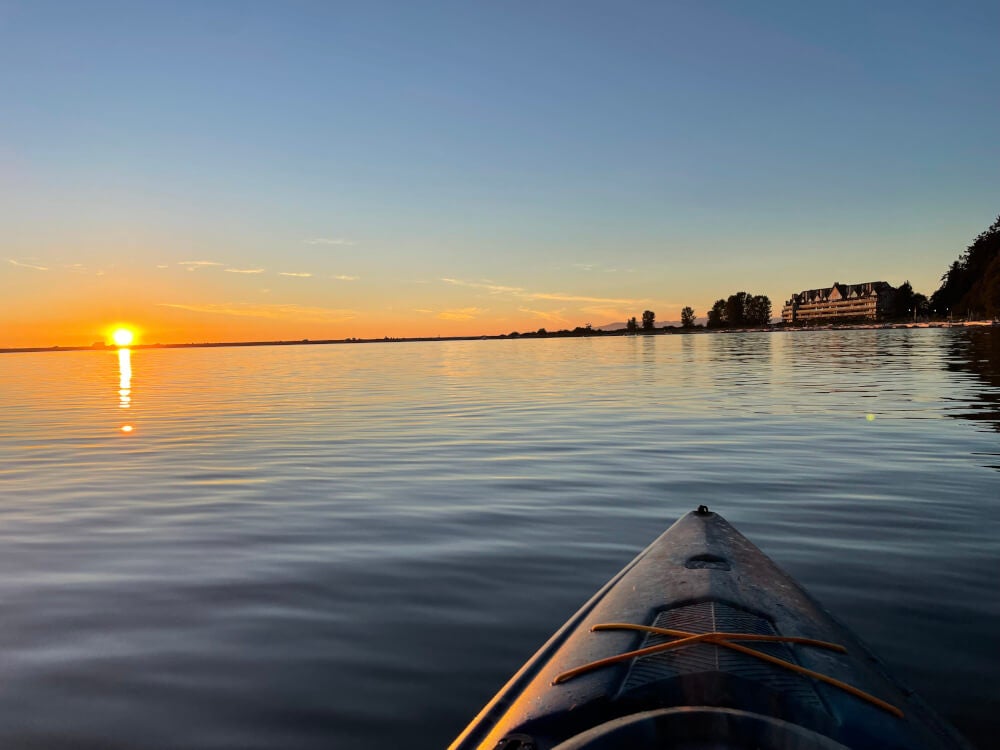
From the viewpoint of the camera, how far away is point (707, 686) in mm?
3076

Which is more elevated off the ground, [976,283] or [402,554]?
[976,283]

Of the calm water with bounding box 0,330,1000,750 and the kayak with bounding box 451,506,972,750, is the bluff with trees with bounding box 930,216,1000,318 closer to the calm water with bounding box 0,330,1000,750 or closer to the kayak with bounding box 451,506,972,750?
the calm water with bounding box 0,330,1000,750

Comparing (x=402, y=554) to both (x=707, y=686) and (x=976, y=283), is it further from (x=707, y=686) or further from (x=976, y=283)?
(x=976, y=283)

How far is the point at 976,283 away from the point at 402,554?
144 m

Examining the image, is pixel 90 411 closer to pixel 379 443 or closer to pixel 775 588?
pixel 379 443

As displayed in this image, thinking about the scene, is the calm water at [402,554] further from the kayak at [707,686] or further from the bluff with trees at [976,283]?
the bluff with trees at [976,283]

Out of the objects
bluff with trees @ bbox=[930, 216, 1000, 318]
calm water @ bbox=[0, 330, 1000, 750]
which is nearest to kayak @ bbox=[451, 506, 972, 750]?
calm water @ bbox=[0, 330, 1000, 750]

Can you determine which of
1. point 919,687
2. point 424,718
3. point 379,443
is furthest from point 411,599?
point 379,443

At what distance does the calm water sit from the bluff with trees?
107 meters

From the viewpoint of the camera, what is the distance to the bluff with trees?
101 metres

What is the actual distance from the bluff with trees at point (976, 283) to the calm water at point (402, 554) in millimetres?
106829

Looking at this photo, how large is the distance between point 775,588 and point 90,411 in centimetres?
2670

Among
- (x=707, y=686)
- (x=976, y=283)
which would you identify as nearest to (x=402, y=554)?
(x=707, y=686)

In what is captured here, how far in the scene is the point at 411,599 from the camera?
19.3ft
